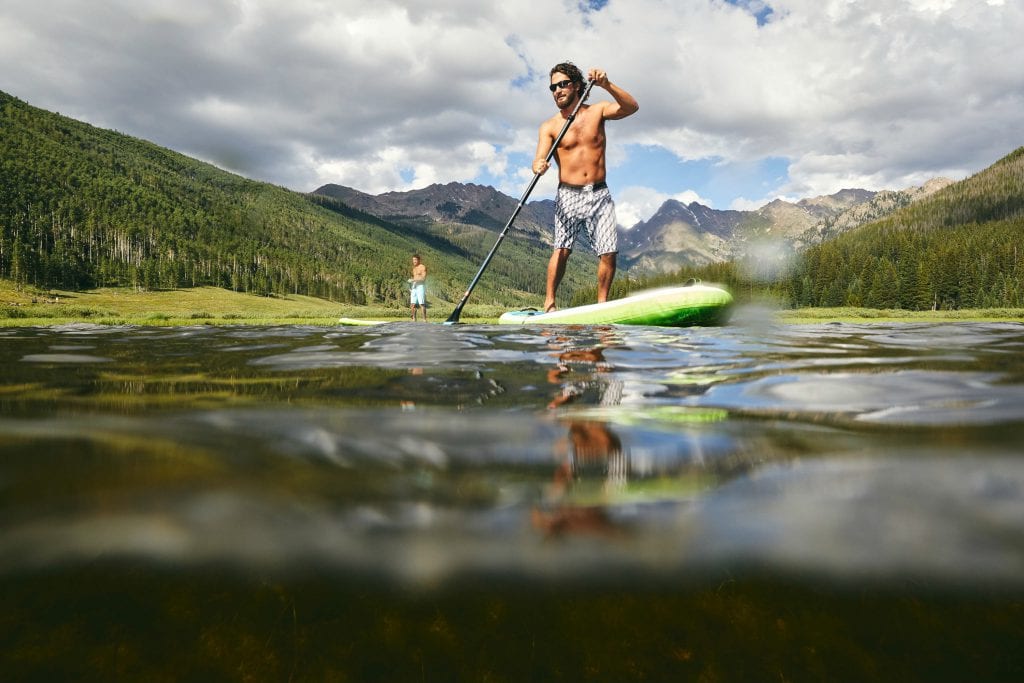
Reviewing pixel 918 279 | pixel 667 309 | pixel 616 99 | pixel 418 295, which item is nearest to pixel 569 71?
pixel 616 99

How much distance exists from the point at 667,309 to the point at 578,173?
385 centimetres

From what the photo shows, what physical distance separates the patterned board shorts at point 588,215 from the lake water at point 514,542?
30.2 ft

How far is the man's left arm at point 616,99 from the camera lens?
10555mm

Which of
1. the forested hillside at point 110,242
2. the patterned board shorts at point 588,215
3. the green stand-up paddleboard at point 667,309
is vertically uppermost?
the forested hillside at point 110,242

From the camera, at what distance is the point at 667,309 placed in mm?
10117

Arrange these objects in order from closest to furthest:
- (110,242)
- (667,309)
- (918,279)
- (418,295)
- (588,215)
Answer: (667,309) < (588,215) < (418,295) < (918,279) < (110,242)

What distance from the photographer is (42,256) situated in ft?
406

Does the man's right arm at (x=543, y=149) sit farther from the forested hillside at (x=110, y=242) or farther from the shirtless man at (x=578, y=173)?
the forested hillside at (x=110, y=242)

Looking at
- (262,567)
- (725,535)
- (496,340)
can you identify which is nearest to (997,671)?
(725,535)

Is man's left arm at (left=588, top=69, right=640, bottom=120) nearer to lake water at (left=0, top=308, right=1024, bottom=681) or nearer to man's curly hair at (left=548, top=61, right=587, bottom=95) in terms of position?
man's curly hair at (left=548, top=61, right=587, bottom=95)

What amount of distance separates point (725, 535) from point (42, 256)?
6477 inches

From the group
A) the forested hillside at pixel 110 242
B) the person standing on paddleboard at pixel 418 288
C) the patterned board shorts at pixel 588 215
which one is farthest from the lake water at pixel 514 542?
the forested hillside at pixel 110 242

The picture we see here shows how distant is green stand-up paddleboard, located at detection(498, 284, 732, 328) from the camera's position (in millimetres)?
10062

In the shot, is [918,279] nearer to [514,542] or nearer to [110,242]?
[514,542]
